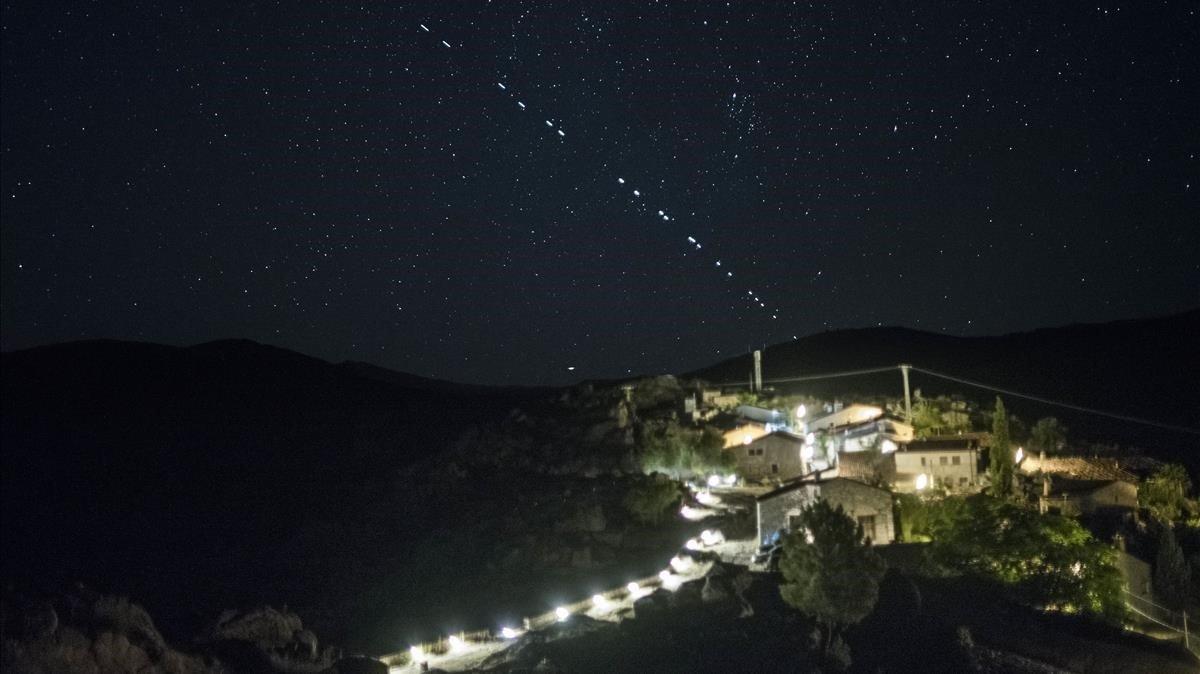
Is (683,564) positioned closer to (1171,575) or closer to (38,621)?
(1171,575)

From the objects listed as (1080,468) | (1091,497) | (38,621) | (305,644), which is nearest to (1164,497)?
(1080,468)

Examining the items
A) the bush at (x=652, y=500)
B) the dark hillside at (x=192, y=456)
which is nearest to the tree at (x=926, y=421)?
the bush at (x=652, y=500)

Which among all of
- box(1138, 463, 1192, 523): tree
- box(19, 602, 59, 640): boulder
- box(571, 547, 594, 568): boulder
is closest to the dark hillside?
box(19, 602, 59, 640): boulder

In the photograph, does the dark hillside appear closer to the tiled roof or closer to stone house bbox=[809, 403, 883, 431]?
stone house bbox=[809, 403, 883, 431]

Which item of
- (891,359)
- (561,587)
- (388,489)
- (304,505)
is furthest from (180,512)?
(891,359)

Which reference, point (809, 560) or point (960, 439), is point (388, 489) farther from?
point (809, 560)
